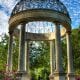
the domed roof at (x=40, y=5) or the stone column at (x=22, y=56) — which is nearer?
the stone column at (x=22, y=56)

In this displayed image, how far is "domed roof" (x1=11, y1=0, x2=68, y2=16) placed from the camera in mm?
49219

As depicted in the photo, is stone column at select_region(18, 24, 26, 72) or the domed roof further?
the domed roof

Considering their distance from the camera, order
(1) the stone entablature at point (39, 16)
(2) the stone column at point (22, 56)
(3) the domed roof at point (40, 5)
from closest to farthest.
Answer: (2) the stone column at point (22, 56) → (1) the stone entablature at point (39, 16) → (3) the domed roof at point (40, 5)

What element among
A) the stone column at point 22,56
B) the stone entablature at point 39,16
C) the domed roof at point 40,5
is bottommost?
the stone column at point 22,56

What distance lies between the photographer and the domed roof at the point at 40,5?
49.2 metres

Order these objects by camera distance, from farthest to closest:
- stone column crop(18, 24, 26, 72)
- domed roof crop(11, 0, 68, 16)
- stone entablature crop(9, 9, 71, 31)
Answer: domed roof crop(11, 0, 68, 16) < stone entablature crop(9, 9, 71, 31) < stone column crop(18, 24, 26, 72)

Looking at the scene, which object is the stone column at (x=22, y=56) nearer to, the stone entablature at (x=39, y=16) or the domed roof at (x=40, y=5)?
the stone entablature at (x=39, y=16)

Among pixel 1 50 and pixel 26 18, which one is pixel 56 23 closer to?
pixel 26 18

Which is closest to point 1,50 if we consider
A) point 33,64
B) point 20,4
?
point 33,64

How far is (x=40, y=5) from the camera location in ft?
161

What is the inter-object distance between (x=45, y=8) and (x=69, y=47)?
32.8 ft

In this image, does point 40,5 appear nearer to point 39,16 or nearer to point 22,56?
point 39,16

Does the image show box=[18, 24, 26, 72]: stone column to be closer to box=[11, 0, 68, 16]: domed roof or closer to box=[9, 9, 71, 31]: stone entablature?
box=[9, 9, 71, 31]: stone entablature

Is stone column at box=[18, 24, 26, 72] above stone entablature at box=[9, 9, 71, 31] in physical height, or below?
below
